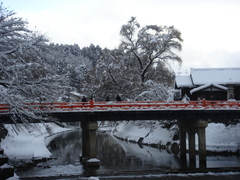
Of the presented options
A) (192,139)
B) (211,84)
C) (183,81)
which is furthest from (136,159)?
(183,81)

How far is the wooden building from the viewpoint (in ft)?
153

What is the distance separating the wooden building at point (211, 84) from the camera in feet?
153

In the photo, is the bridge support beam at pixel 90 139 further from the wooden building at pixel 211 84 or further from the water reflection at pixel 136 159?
the wooden building at pixel 211 84

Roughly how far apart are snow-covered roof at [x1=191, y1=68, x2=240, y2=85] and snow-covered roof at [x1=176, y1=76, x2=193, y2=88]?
0.80 meters

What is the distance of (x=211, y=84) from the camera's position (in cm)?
4622

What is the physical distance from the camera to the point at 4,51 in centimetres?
1783

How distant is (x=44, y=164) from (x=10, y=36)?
16.3 m

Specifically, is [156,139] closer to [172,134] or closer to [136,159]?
[172,134]

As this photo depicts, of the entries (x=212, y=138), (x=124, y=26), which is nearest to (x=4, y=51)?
(x=212, y=138)

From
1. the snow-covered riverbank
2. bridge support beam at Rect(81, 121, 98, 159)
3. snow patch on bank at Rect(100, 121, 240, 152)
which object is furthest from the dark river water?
snow patch on bank at Rect(100, 121, 240, 152)

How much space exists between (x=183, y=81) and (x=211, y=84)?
4.56m

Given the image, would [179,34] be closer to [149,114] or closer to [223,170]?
[149,114]

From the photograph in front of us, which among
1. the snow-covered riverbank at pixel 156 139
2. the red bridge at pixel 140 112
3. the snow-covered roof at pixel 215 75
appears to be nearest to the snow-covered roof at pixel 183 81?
the snow-covered roof at pixel 215 75

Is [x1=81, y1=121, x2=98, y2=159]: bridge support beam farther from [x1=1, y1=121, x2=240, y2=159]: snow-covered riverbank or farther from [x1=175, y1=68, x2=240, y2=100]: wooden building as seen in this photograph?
[x1=175, y1=68, x2=240, y2=100]: wooden building
